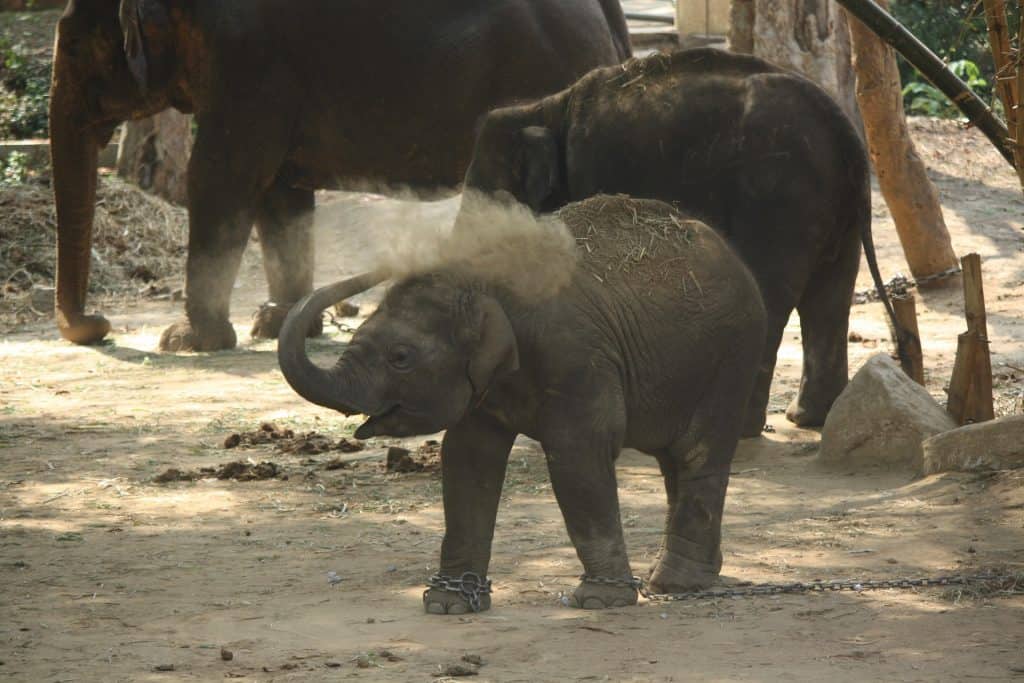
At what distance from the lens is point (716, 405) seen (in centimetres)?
529

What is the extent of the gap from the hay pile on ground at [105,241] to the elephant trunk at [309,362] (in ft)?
27.4

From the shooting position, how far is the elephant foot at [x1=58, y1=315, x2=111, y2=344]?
1087 cm

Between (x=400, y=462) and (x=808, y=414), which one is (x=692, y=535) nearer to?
(x=400, y=462)

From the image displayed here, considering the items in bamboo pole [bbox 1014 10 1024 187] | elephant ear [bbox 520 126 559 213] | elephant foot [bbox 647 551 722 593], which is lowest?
elephant foot [bbox 647 551 722 593]

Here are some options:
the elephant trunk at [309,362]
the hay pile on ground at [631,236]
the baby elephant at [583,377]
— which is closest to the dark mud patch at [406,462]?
the baby elephant at [583,377]

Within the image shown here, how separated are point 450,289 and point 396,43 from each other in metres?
5.38

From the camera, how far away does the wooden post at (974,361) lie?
698cm

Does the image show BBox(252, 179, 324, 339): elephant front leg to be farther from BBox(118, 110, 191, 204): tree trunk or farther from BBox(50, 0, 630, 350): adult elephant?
BBox(118, 110, 191, 204): tree trunk

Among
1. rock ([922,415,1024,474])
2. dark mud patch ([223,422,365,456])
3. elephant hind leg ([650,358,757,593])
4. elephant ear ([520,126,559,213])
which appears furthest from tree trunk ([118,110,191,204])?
elephant hind leg ([650,358,757,593])

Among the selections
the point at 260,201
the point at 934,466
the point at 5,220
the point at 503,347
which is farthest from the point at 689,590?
the point at 5,220

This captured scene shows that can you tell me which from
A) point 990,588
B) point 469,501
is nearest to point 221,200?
point 469,501

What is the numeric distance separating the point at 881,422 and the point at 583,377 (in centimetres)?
244

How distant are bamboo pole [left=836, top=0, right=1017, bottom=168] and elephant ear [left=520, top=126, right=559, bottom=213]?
169 cm

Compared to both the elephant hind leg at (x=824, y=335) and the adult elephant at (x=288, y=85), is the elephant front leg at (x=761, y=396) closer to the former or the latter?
the elephant hind leg at (x=824, y=335)
